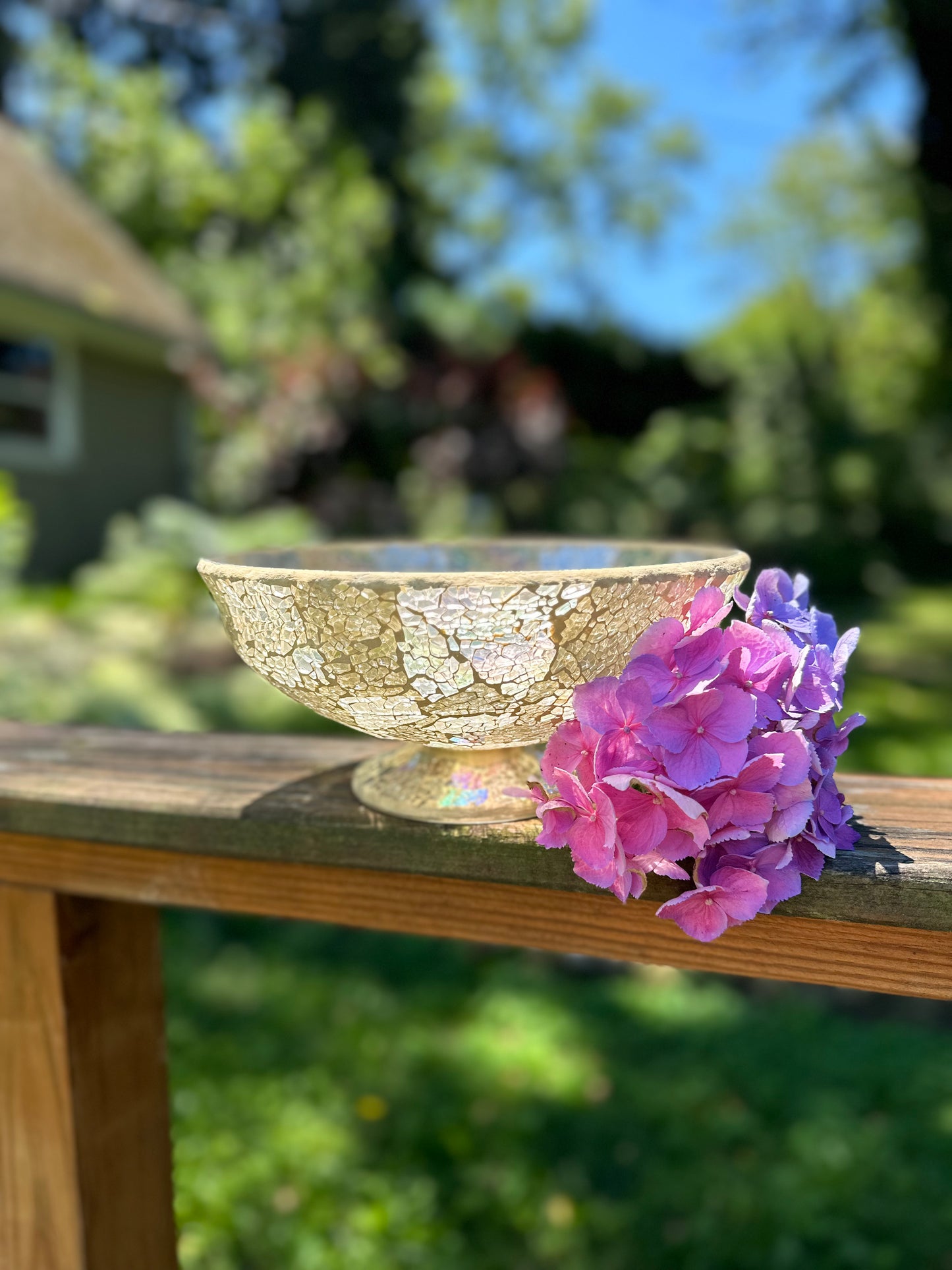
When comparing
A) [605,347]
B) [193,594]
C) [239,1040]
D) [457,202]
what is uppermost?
[457,202]

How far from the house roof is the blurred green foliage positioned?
5788 millimetres

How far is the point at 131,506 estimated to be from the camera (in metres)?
9.01

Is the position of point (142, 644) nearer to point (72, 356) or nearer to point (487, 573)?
point (72, 356)

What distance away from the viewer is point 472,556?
1168mm

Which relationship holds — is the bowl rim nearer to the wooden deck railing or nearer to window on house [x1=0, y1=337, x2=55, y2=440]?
the wooden deck railing

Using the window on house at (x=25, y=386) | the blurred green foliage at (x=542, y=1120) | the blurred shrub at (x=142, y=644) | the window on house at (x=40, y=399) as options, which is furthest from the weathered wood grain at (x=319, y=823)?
the window on house at (x=25, y=386)

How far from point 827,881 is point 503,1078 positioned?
188cm

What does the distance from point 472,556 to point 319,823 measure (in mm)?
428

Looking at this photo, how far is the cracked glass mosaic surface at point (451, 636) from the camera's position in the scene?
0.72 m

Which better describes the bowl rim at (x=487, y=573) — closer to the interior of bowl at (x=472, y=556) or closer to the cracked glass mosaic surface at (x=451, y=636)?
the cracked glass mosaic surface at (x=451, y=636)

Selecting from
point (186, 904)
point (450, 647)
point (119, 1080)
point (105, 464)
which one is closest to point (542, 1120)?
point (119, 1080)

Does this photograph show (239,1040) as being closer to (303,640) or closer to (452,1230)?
(452,1230)

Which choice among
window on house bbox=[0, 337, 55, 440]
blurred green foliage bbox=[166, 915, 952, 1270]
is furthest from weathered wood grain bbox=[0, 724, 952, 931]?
window on house bbox=[0, 337, 55, 440]

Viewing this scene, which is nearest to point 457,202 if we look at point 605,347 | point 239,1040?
point 605,347
